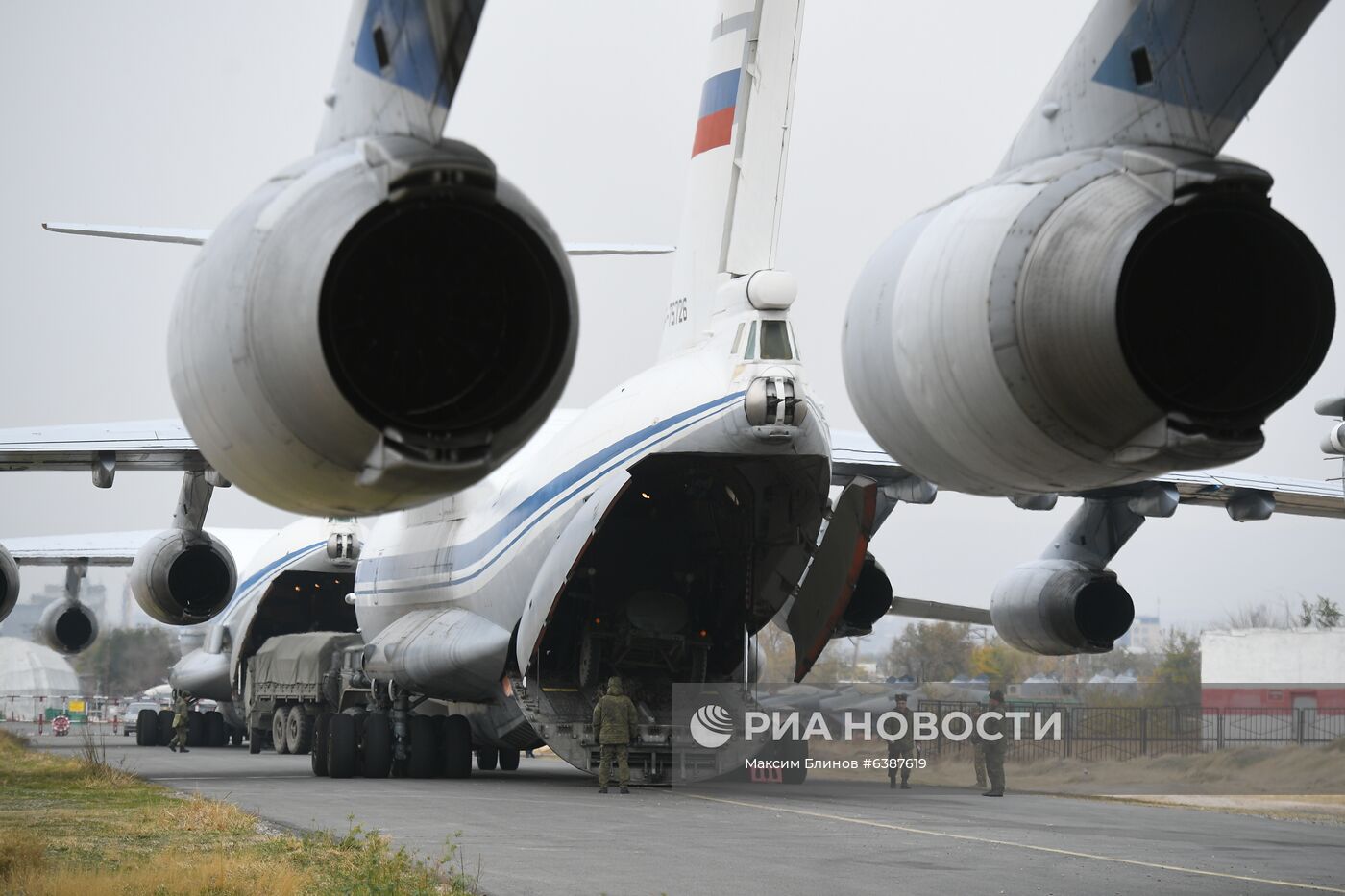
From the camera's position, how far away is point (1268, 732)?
92.7ft

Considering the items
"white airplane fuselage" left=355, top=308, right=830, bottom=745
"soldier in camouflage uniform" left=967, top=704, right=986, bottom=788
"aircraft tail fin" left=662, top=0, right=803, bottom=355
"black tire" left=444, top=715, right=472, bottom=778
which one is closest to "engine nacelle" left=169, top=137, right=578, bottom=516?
"white airplane fuselage" left=355, top=308, right=830, bottom=745

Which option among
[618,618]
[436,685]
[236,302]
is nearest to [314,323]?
[236,302]

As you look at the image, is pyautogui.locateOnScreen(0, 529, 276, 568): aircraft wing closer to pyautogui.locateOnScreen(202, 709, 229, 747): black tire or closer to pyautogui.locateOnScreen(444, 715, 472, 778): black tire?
pyautogui.locateOnScreen(202, 709, 229, 747): black tire

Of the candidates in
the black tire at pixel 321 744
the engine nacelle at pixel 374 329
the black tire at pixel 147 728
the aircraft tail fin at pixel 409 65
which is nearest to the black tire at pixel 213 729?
the black tire at pixel 147 728

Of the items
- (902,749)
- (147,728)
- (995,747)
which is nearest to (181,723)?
(147,728)

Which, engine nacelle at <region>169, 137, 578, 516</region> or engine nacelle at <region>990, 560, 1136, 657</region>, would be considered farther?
engine nacelle at <region>990, 560, 1136, 657</region>

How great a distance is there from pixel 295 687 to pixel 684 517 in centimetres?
1139

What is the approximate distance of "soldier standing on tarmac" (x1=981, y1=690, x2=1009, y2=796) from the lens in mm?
20125

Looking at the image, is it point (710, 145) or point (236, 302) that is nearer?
point (236, 302)

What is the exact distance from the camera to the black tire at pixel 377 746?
21.4 meters

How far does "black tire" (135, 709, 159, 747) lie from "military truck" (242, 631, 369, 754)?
552 cm

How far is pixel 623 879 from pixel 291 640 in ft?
63.6

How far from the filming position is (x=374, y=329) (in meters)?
4.40

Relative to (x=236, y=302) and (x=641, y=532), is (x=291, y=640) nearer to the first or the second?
(x=641, y=532)
